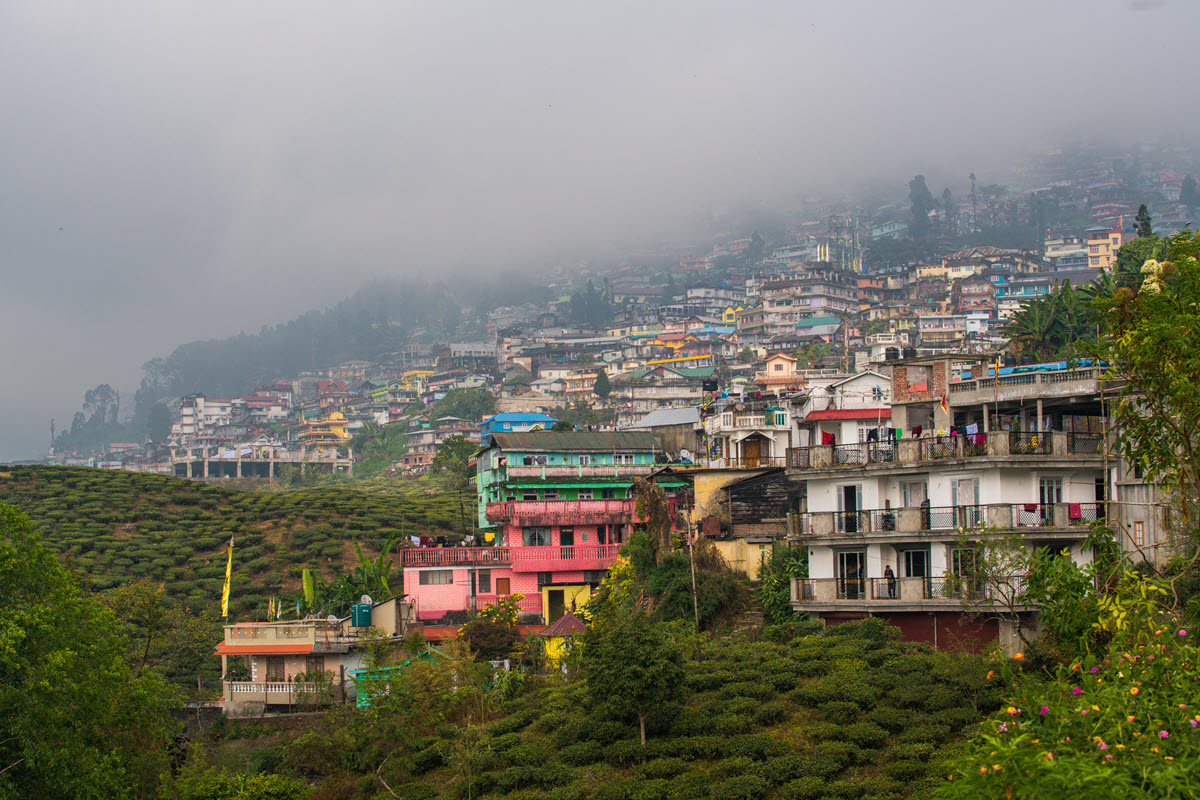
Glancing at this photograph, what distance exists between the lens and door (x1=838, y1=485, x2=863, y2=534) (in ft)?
109

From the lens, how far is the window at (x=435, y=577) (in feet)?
156

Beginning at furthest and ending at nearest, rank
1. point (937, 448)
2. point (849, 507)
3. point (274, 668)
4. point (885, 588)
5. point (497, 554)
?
point (497, 554) → point (274, 668) → point (849, 507) → point (885, 588) → point (937, 448)

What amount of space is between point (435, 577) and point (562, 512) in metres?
6.72

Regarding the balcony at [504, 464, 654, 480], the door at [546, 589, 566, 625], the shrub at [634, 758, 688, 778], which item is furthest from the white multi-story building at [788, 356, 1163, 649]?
the balcony at [504, 464, 654, 480]

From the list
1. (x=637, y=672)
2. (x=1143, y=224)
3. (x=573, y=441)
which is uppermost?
(x=1143, y=224)

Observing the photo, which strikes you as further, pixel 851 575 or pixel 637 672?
pixel 851 575

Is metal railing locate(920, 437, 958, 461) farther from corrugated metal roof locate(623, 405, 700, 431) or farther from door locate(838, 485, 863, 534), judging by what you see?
corrugated metal roof locate(623, 405, 700, 431)

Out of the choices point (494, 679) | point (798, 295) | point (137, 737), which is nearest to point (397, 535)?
point (494, 679)

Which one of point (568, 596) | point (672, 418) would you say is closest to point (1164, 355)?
point (568, 596)

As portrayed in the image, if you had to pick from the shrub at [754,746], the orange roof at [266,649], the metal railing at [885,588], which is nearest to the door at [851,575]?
the metal railing at [885,588]

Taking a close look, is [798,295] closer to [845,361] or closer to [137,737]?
[845,361]

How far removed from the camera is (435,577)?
47906 mm

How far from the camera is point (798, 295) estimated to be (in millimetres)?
173250

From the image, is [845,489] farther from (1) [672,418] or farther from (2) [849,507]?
(1) [672,418]
